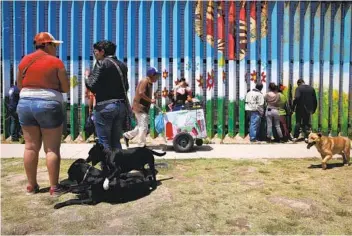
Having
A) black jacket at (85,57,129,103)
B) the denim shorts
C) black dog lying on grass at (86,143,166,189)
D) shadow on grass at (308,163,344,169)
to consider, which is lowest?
shadow on grass at (308,163,344,169)

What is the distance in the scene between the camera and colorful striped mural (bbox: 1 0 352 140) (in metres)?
9.93

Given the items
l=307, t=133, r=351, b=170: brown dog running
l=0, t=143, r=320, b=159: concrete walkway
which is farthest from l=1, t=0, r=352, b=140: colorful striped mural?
l=307, t=133, r=351, b=170: brown dog running

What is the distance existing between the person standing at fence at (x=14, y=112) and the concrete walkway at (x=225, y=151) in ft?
2.20

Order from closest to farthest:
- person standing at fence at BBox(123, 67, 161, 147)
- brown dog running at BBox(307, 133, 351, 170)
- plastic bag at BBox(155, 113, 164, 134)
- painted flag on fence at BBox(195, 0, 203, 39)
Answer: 1. brown dog running at BBox(307, 133, 351, 170)
2. person standing at fence at BBox(123, 67, 161, 147)
3. plastic bag at BBox(155, 113, 164, 134)
4. painted flag on fence at BBox(195, 0, 203, 39)

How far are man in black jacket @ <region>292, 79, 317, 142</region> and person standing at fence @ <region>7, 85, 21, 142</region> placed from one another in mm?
6570

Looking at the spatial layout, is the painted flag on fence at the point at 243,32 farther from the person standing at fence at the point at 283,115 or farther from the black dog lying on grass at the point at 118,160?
the black dog lying on grass at the point at 118,160

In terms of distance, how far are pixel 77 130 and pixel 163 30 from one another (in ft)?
10.5

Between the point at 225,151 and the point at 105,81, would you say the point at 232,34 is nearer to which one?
the point at 225,151

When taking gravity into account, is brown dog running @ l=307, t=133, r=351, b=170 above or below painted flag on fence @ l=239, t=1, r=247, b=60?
below

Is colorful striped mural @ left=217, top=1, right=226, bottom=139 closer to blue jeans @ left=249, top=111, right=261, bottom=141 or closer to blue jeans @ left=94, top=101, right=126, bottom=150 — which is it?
blue jeans @ left=249, top=111, right=261, bottom=141

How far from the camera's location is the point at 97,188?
4609mm

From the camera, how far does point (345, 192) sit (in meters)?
5.04

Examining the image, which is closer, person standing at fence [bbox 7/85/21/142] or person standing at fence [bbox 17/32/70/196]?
person standing at fence [bbox 17/32/70/196]

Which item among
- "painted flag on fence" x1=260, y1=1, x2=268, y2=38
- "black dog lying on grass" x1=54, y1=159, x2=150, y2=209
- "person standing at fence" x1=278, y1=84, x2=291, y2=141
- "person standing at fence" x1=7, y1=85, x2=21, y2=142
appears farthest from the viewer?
"painted flag on fence" x1=260, y1=1, x2=268, y2=38
